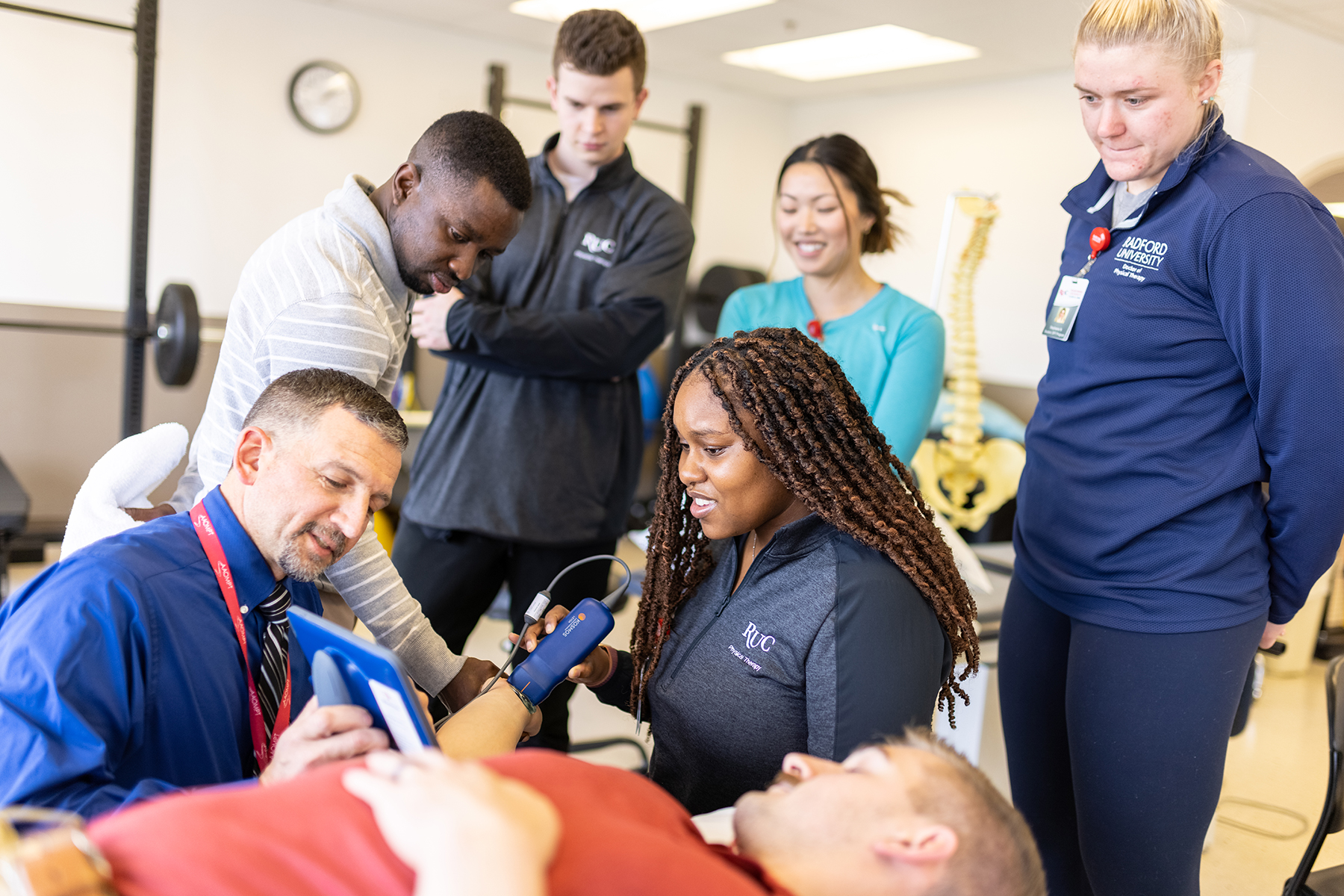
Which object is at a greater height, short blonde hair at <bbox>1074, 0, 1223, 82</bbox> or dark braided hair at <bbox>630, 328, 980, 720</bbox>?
short blonde hair at <bbox>1074, 0, 1223, 82</bbox>

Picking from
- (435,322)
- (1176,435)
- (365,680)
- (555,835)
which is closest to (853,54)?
(435,322)

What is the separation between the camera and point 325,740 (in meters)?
0.97

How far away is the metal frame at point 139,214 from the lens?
128 inches

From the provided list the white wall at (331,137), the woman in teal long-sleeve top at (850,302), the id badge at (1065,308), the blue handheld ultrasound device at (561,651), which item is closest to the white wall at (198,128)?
the white wall at (331,137)

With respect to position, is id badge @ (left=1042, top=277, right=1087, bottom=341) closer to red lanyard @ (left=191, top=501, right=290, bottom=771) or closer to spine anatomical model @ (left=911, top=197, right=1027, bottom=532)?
red lanyard @ (left=191, top=501, right=290, bottom=771)

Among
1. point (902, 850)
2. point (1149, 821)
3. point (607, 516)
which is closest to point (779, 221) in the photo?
point (607, 516)

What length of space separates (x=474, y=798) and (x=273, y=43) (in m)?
5.25

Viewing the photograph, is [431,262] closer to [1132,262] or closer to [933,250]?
[1132,262]

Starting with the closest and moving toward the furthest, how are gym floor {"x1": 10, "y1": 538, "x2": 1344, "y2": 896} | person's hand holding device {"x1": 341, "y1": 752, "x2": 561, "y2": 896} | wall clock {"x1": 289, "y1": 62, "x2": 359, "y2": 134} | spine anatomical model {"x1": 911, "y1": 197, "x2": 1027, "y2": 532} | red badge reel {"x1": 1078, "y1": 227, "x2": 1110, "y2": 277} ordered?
person's hand holding device {"x1": 341, "y1": 752, "x2": 561, "y2": 896}
red badge reel {"x1": 1078, "y1": 227, "x2": 1110, "y2": 277}
gym floor {"x1": 10, "y1": 538, "x2": 1344, "y2": 896}
spine anatomical model {"x1": 911, "y1": 197, "x2": 1027, "y2": 532}
wall clock {"x1": 289, "y1": 62, "x2": 359, "y2": 134}

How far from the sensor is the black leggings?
2.13 meters

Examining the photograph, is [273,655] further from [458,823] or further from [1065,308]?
[1065,308]

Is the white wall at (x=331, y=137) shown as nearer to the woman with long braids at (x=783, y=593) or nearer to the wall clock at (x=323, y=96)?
the wall clock at (x=323, y=96)

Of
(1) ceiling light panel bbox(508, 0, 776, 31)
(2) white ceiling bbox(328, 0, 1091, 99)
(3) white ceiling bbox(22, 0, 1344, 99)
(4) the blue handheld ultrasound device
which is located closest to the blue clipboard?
(4) the blue handheld ultrasound device

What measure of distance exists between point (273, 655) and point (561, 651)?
362 mm
